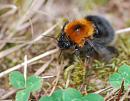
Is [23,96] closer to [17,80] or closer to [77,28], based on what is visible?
[17,80]

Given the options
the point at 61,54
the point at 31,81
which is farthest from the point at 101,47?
the point at 31,81

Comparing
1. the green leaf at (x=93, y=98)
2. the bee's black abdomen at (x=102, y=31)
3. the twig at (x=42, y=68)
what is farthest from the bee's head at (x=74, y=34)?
the green leaf at (x=93, y=98)

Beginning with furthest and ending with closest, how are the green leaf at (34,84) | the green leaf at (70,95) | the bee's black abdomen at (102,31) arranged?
the bee's black abdomen at (102,31)
the green leaf at (34,84)
the green leaf at (70,95)

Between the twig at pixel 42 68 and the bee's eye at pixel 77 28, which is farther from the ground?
the bee's eye at pixel 77 28

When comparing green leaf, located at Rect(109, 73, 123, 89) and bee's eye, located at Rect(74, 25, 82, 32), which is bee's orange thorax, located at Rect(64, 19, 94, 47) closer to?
bee's eye, located at Rect(74, 25, 82, 32)

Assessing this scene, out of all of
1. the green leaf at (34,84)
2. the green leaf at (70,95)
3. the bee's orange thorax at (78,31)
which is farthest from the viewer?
the bee's orange thorax at (78,31)

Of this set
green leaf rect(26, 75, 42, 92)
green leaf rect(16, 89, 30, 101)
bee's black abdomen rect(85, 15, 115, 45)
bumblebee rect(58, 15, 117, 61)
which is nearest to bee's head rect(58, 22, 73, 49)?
bumblebee rect(58, 15, 117, 61)

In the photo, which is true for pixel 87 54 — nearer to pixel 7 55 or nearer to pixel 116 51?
pixel 116 51

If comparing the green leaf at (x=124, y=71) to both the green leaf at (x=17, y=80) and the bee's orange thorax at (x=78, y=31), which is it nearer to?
the bee's orange thorax at (x=78, y=31)
